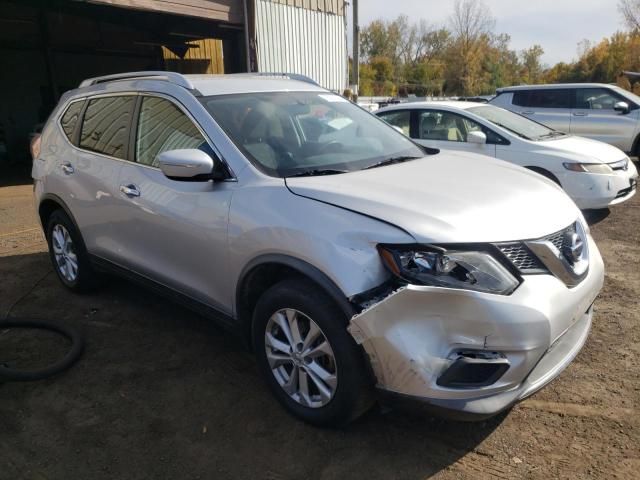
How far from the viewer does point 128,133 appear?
3.68m

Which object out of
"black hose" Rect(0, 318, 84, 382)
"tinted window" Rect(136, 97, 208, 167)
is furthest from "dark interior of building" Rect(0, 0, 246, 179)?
"black hose" Rect(0, 318, 84, 382)

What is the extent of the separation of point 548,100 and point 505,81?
4543 cm

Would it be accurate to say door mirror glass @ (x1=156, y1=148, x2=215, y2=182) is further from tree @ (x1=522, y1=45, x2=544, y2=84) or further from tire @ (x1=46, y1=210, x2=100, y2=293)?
tree @ (x1=522, y1=45, x2=544, y2=84)

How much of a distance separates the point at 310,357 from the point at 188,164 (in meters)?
1.22

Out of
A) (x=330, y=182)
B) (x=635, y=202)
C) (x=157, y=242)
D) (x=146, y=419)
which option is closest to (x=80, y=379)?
(x=146, y=419)

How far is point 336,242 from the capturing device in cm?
235

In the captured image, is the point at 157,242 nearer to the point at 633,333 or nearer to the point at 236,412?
the point at 236,412

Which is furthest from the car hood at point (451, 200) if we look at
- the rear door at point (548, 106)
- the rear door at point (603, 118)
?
the rear door at point (603, 118)

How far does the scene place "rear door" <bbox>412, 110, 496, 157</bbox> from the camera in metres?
6.73

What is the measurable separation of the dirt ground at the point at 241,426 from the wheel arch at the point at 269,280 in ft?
1.74

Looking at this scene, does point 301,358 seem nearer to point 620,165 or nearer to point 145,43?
point 620,165

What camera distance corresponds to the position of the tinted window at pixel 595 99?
10.3 m

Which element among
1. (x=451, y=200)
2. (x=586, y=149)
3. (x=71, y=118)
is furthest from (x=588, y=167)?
(x=71, y=118)

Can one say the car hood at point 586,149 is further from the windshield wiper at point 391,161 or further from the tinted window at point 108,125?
the tinted window at point 108,125
